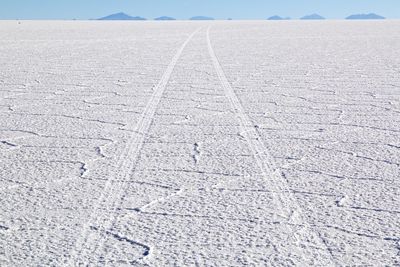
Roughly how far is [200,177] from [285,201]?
1.80 feet

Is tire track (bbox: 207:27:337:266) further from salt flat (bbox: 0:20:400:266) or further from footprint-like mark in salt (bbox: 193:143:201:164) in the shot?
footprint-like mark in salt (bbox: 193:143:201:164)

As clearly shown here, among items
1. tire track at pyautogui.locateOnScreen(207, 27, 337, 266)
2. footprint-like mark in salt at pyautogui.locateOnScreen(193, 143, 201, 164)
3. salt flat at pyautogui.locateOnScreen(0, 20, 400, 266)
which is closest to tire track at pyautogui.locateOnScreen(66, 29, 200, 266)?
salt flat at pyautogui.locateOnScreen(0, 20, 400, 266)

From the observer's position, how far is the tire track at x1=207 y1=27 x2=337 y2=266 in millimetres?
2369

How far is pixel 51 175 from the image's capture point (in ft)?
11.3

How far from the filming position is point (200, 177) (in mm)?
3396

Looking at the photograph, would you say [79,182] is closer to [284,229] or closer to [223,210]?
[223,210]

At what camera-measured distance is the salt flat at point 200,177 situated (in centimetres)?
244

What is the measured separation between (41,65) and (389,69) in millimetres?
5169

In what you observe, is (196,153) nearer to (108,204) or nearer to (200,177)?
(200,177)

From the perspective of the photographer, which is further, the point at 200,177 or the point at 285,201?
the point at 200,177

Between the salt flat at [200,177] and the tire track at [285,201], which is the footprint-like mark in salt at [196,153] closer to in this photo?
the salt flat at [200,177]

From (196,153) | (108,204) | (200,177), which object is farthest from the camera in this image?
(196,153)

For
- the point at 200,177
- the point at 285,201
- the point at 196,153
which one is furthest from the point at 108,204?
the point at 196,153

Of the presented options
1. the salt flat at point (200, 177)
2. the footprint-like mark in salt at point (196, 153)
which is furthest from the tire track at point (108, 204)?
the footprint-like mark in salt at point (196, 153)
